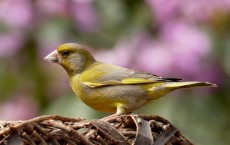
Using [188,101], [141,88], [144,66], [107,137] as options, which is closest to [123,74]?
[141,88]

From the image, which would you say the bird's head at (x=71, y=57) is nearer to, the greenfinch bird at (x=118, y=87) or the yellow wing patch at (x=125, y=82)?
the greenfinch bird at (x=118, y=87)

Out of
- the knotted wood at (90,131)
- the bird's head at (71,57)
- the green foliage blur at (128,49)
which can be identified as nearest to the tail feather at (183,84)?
the bird's head at (71,57)

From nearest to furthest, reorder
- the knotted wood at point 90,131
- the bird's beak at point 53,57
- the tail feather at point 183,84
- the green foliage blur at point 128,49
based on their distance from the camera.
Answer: the knotted wood at point 90,131 < the tail feather at point 183,84 < the bird's beak at point 53,57 < the green foliage blur at point 128,49

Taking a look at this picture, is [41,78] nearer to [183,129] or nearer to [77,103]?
[77,103]

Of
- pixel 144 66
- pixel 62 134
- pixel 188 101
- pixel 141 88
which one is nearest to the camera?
pixel 62 134

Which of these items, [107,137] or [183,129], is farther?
[183,129]

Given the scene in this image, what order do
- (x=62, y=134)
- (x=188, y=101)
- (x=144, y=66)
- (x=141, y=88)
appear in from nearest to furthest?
(x=62, y=134) < (x=141, y=88) < (x=144, y=66) < (x=188, y=101)

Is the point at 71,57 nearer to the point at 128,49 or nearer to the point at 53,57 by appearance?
the point at 53,57
